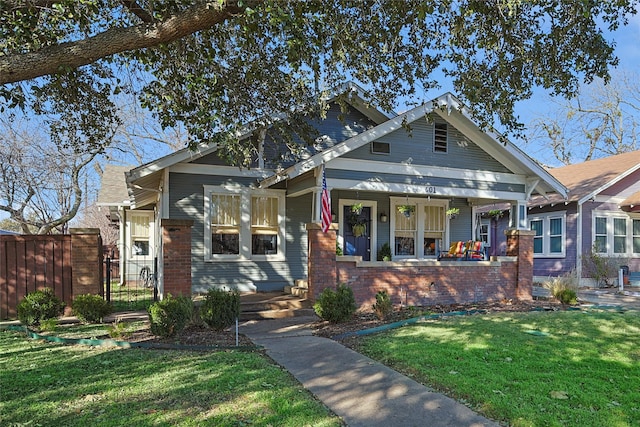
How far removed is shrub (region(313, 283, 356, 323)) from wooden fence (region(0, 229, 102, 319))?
15.6 feet

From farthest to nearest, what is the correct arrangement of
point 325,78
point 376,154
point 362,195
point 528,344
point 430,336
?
point 362,195 < point 376,154 < point 325,78 < point 430,336 < point 528,344

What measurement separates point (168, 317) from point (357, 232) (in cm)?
703

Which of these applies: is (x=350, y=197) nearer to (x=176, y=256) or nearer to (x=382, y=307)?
(x=382, y=307)

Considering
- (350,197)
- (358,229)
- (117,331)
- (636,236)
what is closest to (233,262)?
(358,229)

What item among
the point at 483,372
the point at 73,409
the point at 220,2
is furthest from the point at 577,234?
the point at 73,409

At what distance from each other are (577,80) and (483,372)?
5.12 metres

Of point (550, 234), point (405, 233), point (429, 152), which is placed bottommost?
point (550, 234)

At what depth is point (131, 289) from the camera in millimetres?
15516

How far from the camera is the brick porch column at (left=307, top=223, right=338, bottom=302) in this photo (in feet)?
32.5

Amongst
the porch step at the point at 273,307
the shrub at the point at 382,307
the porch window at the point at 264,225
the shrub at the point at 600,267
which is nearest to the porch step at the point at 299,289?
the porch step at the point at 273,307

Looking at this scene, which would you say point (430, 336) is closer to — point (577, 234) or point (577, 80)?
point (577, 80)

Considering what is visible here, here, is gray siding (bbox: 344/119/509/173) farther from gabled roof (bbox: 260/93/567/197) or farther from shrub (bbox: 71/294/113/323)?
shrub (bbox: 71/294/113/323)

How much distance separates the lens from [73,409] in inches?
164

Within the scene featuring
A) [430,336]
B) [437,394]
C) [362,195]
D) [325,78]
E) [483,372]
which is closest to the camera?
[437,394]
